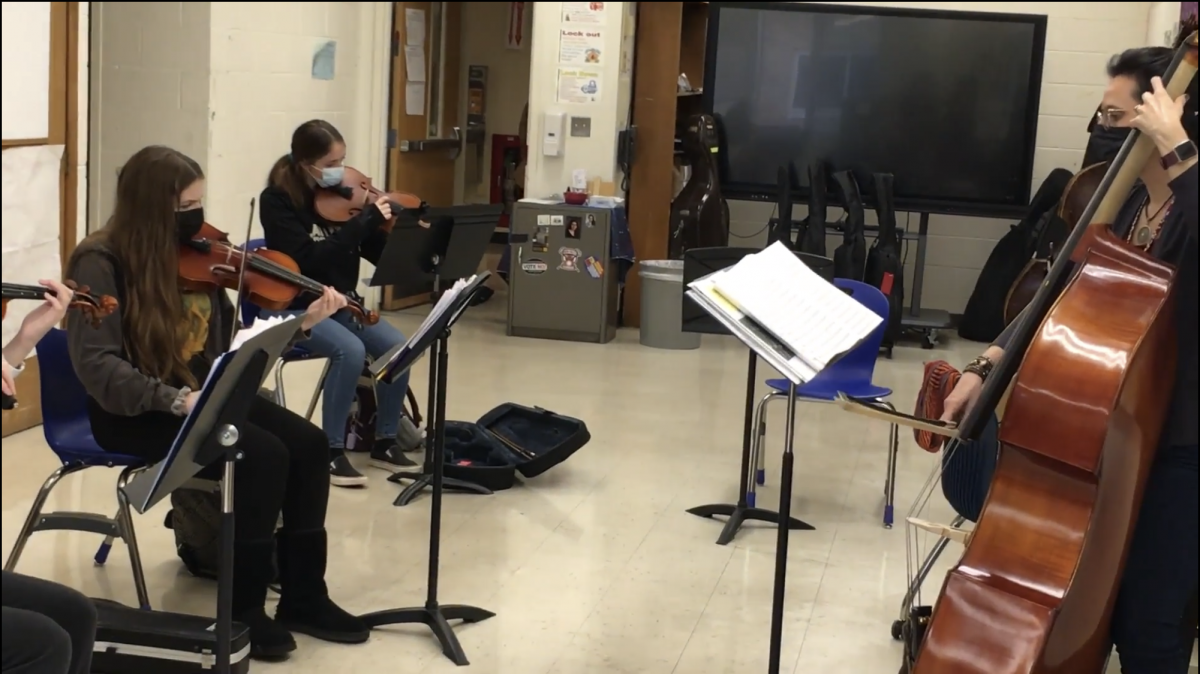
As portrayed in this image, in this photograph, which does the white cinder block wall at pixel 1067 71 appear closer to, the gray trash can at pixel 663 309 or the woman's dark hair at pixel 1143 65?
the gray trash can at pixel 663 309

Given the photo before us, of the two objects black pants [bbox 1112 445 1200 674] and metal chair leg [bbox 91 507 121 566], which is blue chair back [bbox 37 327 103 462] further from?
black pants [bbox 1112 445 1200 674]

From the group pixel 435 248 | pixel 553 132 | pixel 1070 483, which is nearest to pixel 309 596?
pixel 435 248

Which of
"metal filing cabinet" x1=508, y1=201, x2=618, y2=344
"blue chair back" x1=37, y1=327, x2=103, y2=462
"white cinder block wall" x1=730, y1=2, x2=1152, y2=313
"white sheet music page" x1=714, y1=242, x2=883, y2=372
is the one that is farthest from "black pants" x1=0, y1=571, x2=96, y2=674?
"white cinder block wall" x1=730, y1=2, x2=1152, y2=313

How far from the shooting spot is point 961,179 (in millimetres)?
6703

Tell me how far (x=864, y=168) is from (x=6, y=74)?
4.21 meters

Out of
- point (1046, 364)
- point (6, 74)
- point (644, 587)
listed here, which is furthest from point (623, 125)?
point (1046, 364)

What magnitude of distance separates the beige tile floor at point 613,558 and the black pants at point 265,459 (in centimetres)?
28

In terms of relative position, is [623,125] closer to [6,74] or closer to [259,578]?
[6,74]

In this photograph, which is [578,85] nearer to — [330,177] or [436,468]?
[330,177]

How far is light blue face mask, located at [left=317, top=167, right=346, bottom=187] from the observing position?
3908mm

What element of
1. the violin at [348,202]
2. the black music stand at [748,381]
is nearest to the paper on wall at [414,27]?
the violin at [348,202]

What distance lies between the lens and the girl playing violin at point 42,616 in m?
1.82

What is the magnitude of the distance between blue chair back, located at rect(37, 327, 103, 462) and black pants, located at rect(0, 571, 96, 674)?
851 millimetres

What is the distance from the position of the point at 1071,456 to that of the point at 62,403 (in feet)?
6.94
